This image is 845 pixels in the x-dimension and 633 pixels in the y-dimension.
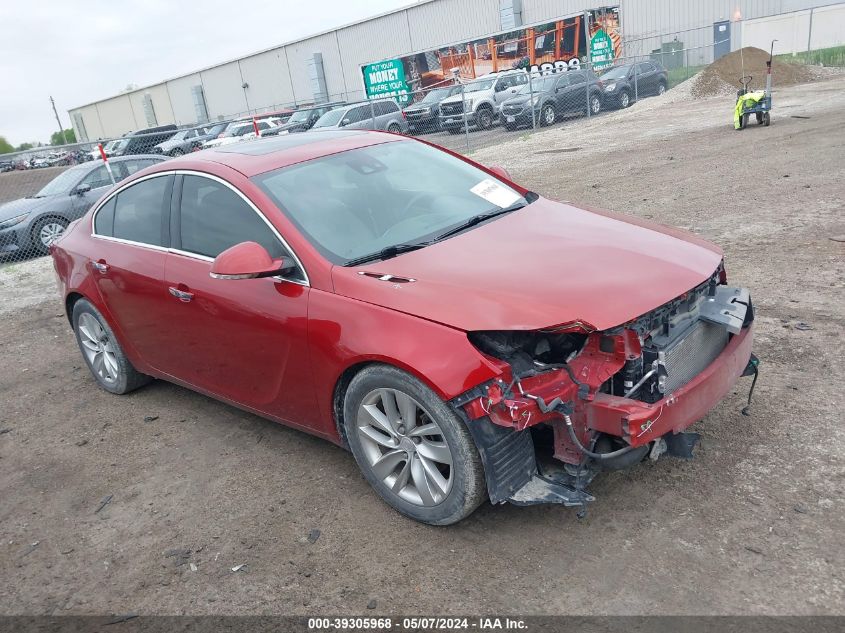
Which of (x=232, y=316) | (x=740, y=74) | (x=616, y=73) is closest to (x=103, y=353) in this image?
(x=232, y=316)

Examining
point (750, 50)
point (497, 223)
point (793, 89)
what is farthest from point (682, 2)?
point (497, 223)

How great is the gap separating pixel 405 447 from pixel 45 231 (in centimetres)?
1148

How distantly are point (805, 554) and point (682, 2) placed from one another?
37.4 m

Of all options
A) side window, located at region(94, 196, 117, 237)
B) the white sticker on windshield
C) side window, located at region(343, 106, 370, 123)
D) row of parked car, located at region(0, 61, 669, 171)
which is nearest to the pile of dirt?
row of parked car, located at region(0, 61, 669, 171)

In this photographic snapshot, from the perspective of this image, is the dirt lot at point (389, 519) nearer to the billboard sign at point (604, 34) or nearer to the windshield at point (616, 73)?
the windshield at point (616, 73)

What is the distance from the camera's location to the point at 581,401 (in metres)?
2.87

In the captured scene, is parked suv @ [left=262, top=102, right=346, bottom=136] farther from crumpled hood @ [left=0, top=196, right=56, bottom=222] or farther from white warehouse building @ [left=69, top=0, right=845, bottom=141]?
crumpled hood @ [left=0, top=196, right=56, bottom=222]

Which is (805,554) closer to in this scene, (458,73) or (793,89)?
(793,89)

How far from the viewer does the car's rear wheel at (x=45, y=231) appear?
486 inches

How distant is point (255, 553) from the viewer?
10.7 ft

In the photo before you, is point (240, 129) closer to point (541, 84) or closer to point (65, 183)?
point (541, 84)

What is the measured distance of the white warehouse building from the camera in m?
31.6

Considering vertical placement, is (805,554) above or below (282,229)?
below

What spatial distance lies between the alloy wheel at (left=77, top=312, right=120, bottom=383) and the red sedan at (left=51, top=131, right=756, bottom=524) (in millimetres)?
747
